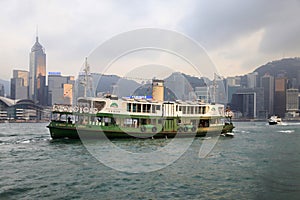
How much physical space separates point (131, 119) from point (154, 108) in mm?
3361

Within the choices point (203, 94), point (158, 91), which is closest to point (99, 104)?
point (158, 91)

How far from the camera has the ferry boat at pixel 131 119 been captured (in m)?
32.3

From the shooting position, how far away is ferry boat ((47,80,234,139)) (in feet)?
106

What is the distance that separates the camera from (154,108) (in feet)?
124

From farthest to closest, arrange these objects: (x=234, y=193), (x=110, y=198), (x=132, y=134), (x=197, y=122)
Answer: (x=197, y=122), (x=132, y=134), (x=234, y=193), (x=110, y=198)

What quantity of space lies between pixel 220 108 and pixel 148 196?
111 feet

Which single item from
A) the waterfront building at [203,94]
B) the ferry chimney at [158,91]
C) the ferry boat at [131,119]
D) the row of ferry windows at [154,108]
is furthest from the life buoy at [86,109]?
the waterfront building at [203,94]

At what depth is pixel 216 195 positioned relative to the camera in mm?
12781

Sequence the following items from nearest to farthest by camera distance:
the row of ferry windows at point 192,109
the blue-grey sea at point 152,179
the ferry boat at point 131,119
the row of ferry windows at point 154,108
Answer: the blue-grey sea at point 152,179, the ferry boat at point 131,119, the row of ferry windows at point 154,108, the row of ferry windows at point 192,109

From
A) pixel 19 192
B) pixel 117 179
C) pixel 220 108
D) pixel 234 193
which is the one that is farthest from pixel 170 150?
pixel 220 108

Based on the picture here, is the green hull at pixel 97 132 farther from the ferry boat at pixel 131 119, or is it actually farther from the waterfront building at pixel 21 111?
the waterfront building at pixel 21 111

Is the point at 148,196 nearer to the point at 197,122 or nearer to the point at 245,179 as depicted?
the point at 245,179

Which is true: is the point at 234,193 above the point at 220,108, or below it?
below

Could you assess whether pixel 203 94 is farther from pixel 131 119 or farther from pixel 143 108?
pixel 131 119
